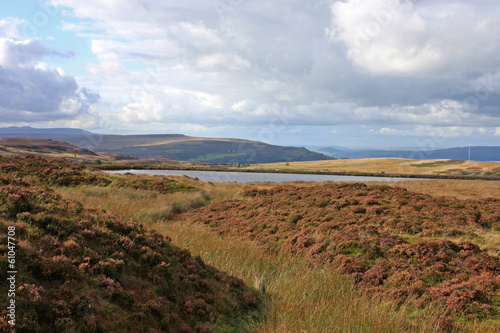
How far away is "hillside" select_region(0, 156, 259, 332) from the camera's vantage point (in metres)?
3.70

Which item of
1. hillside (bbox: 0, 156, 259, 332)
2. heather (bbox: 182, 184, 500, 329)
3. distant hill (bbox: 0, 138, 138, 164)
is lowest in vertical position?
heather (bbox: 182, 184, 500, 329)

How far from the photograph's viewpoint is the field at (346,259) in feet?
18.0

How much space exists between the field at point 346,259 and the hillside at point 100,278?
2.6 inches

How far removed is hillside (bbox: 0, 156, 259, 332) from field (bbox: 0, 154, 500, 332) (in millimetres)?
65

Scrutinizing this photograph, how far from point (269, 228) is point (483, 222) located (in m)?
8.95

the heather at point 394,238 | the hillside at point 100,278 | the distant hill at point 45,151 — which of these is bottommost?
the heather at point 394,238

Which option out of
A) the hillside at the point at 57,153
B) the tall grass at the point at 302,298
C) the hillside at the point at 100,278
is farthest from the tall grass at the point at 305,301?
the hillside at the point at 57,153

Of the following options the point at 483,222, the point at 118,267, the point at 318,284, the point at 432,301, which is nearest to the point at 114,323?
the point at 118,267

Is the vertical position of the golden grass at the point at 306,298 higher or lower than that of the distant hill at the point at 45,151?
lower

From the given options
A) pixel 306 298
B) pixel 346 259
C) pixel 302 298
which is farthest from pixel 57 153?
pixel 302 298

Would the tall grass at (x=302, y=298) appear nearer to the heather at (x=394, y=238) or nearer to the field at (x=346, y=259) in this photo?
the field at (x=346, y=259)

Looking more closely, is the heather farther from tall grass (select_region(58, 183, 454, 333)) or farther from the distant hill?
the distant hill

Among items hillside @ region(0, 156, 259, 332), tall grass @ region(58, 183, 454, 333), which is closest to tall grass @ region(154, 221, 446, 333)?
tall grass @ region(58, 183, 454, 333)

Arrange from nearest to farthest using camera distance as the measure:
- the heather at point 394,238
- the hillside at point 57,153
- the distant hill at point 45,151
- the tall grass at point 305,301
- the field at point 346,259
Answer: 1. the tall grass at point 305,301
2. the field at point 346,259
3. the heather at point 394,238
4. the hillside at point 57,153
5. the distant hill at point 45,151
